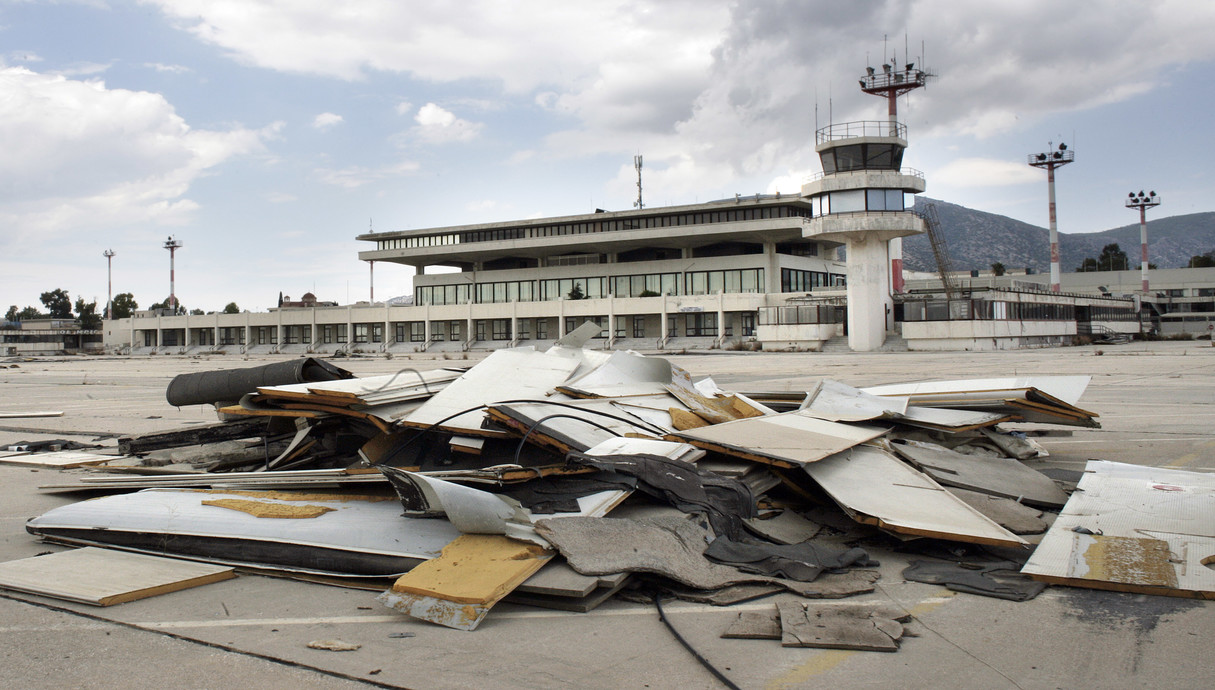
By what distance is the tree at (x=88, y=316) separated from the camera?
14051 cm

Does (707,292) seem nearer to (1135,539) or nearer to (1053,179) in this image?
(1053,179)

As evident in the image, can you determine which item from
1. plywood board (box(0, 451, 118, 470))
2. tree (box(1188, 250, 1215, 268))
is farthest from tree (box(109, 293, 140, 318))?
tree (box(1188, 250, 1215, 268))

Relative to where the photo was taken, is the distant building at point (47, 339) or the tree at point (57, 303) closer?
the distant building at point (47, 339)

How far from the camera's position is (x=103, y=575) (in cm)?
562

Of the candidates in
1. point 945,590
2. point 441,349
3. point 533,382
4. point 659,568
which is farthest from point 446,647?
point 441,349

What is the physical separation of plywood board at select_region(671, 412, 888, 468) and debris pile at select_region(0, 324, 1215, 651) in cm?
4

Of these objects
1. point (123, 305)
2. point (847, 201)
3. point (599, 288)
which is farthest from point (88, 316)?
point (847, 201)

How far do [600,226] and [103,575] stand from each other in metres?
82.2

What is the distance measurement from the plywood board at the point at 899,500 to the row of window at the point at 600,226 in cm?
7270

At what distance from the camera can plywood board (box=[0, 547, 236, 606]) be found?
5262 millimetres

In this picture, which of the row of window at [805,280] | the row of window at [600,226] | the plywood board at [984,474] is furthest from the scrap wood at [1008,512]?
the row of window at [805,280]

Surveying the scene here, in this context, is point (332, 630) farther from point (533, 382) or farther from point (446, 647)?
point (533, 382)

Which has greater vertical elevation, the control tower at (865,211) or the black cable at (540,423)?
the control tower at (865,211)

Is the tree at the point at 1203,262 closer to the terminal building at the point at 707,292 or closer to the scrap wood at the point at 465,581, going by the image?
the terminal building at the point at 707,292
